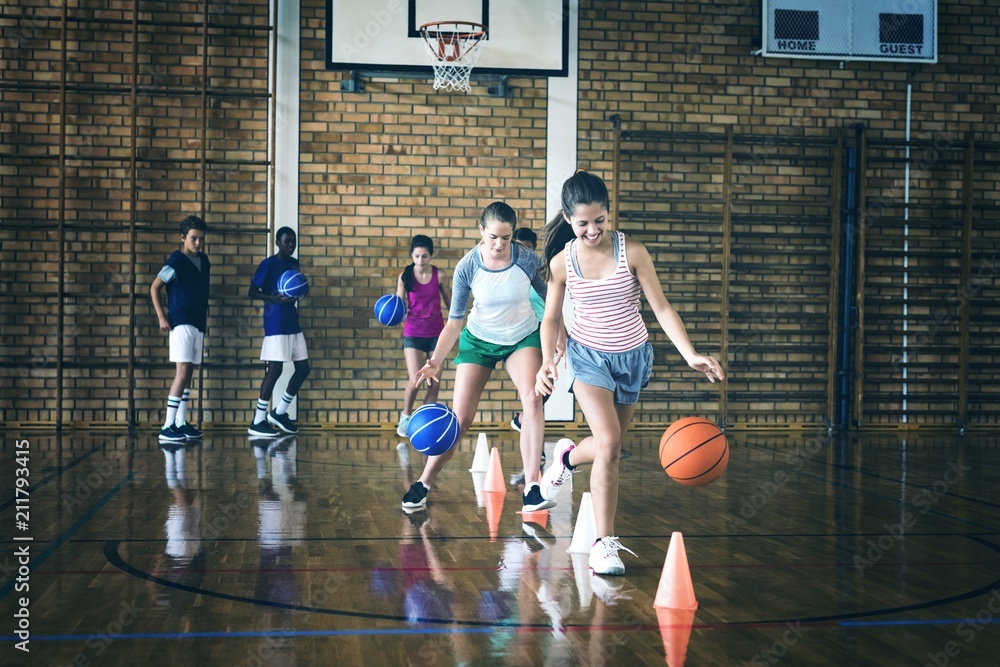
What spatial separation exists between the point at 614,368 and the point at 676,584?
97 centimetres

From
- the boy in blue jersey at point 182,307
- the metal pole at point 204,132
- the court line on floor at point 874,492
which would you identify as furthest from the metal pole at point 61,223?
the court line on floor at point 874,492

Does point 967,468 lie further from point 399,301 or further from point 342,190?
point 342,190

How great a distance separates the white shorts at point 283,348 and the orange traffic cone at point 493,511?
11.3 feet

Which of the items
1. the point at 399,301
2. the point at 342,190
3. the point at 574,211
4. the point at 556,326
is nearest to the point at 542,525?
the point at 556,326

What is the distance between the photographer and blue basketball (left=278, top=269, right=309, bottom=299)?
330 inches

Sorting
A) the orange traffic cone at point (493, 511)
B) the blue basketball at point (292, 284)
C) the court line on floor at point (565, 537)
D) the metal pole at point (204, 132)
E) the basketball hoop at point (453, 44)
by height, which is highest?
the basketball hoop at point (453, 44)

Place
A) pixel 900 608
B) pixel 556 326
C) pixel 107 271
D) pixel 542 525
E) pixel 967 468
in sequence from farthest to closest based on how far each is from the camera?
1. pixel 107 271
2. pixel 967 468
3. pixel 542 525
4. pixel 556 326
5. pixel 900 608

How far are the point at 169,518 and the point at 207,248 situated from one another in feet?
15.4

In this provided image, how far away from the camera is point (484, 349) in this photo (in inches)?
205

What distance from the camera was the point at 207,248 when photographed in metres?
9.24

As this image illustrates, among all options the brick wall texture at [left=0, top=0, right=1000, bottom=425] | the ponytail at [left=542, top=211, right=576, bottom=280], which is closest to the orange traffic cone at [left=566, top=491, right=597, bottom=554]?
the ponytail at [left=542, top=211, right=576, bottom=280]

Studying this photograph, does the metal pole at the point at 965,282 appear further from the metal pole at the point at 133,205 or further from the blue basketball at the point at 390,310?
the metal pole at the point at 133,205

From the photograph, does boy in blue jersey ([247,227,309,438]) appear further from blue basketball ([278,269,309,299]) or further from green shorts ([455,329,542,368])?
green shorts ([455,329,542,368])

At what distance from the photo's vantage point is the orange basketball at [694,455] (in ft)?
13.1
